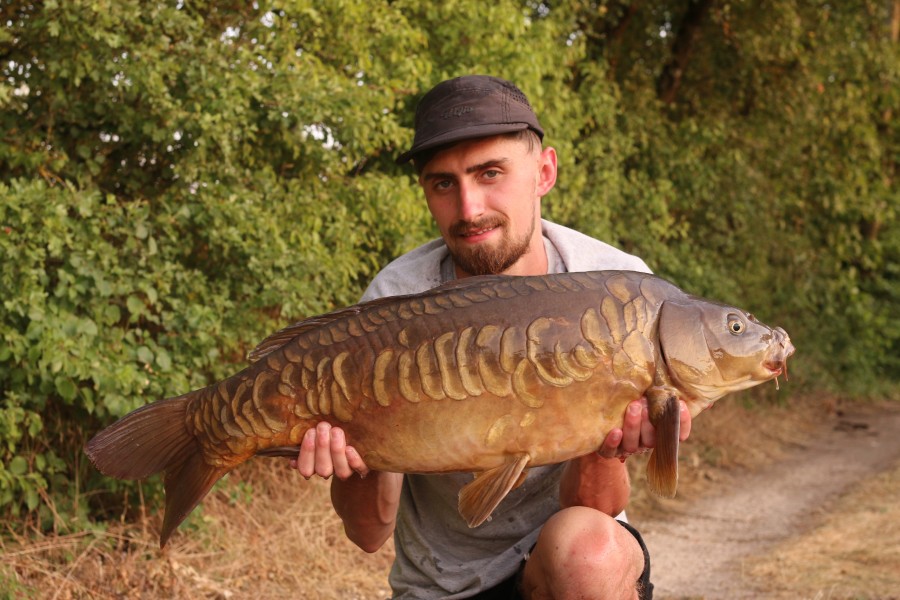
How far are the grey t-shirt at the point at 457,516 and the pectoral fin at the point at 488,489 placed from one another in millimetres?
562

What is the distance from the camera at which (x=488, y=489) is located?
1.93m

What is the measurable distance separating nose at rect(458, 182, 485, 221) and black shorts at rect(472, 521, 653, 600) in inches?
32.5

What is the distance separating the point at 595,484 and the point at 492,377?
0.52 metres

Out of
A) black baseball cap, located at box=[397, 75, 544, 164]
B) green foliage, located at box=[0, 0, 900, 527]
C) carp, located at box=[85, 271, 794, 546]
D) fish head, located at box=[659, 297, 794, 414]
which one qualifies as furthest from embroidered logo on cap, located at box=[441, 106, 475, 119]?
green foliage, located at box=[0, 0, 900, 527]

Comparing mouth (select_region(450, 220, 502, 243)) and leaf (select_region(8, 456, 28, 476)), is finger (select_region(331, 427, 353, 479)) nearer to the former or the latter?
mouth (select_region(450, 220, 502, 243))

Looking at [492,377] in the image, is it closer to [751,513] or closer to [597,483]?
[597,483]

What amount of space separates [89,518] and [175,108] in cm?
162

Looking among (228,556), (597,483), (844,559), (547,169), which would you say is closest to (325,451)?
(597,483)

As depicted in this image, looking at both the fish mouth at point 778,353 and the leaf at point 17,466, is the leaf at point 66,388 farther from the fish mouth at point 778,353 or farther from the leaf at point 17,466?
the fish mouth at point 778,353

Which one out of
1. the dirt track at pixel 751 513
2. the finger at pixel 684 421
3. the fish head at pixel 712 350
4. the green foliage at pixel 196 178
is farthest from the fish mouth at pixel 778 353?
the dirt track at pixel 751 513

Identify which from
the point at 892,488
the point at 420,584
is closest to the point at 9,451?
the point at 420,584

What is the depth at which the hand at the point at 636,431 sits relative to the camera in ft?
6.27

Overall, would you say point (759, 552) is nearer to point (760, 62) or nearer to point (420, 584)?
point (420, 584)

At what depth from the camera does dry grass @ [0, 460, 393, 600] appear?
3.42 m
